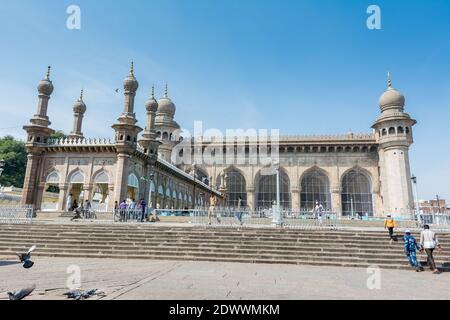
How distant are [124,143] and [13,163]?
34412 mm

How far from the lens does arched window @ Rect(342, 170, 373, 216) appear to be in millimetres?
36312

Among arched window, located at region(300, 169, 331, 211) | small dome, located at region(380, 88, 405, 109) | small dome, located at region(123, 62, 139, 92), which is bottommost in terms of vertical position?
arched window, located at region(300, 169, 331, 211)

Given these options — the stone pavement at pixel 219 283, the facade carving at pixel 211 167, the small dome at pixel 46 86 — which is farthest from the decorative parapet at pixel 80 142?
the stone pavement at pixel 219 283

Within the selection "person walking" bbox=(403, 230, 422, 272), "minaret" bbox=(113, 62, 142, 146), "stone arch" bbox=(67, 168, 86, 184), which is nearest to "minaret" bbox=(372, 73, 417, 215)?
"person walking" bbox=(403, 230, 422, 272)

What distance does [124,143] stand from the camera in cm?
1859

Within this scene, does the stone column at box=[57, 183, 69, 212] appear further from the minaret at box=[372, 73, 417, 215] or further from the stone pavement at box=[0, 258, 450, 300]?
the minaret at box=[372, 73, 417, 215]

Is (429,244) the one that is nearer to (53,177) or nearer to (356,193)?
(53,177)

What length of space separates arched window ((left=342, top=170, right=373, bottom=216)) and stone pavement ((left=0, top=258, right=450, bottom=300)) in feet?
100

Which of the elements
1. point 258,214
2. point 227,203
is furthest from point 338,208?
point 258,214

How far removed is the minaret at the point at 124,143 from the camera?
60.2 ft

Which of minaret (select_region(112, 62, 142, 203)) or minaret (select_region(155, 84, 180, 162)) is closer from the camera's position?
minaret (select_region(112, 62, 142, 203))

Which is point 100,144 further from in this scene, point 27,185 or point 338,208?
point 338,208

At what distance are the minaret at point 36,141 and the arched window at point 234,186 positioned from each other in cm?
2398

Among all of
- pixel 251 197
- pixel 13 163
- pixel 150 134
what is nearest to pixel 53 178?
pixel 150 134
